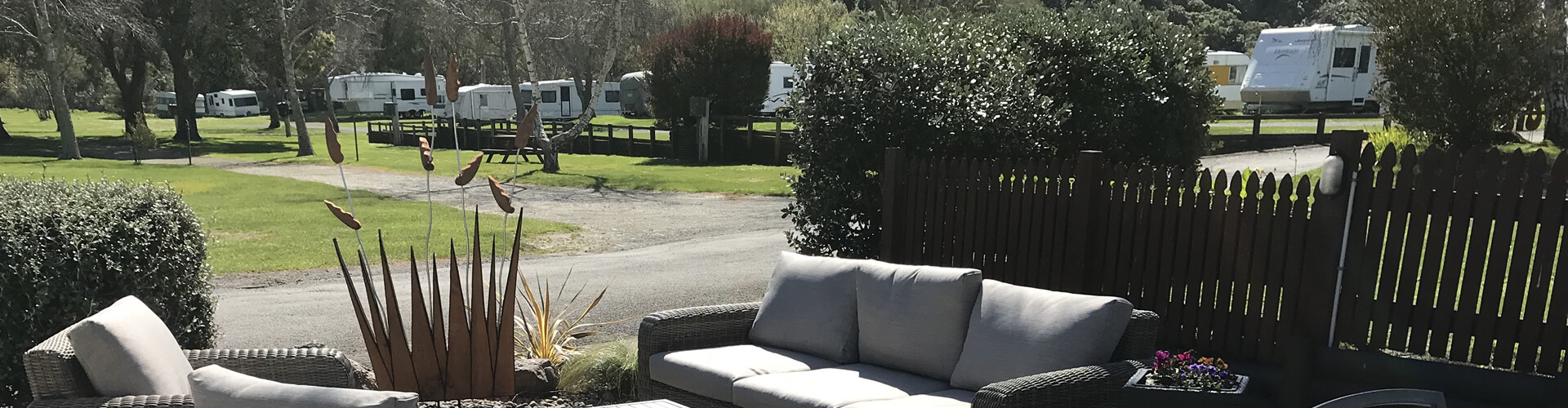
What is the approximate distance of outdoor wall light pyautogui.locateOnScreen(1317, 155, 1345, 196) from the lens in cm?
418

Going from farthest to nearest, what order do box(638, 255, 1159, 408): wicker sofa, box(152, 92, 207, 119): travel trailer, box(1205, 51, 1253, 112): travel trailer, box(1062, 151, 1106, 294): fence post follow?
1. box(152, 92, 207, 119): travel trailer
2. box(1205, 51, 1253, 112): travel trailer
3. box(1062, 151, 1106, 294): fence post
4. box(638, 255, 1159, 408): wicker sofa

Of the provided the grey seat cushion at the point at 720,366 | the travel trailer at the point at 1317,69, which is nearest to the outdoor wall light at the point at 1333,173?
the grey seat cushion at the point at 720,366

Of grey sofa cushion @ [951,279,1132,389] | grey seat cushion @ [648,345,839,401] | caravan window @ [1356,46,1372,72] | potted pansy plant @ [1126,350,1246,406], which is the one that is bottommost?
grey seat cushion @ [648,345,839,401]

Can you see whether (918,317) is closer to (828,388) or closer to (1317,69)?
(828,388)

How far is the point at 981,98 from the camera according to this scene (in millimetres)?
6207

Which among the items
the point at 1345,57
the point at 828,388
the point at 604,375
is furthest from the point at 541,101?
the point at 828,388

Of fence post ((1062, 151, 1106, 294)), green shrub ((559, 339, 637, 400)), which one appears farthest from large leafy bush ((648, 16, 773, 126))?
green shrub ((559, 339, 637, 400))

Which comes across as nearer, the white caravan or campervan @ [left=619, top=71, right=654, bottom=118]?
campervan @ [left=619, top=71, right=654, bottom=118]

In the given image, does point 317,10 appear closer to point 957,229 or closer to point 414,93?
point 414,93

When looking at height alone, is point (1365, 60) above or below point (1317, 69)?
above

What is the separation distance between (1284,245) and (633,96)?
37.1 meters

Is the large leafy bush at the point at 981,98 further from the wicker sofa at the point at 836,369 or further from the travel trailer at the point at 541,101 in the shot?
the travel trailer at the point at 541,101

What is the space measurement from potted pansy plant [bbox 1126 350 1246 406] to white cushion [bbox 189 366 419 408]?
7.42ft

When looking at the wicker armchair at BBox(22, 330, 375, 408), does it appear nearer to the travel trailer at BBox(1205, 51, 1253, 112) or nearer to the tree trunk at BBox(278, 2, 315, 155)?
the tree trunk at BBox(278, 2, 315, 155)
